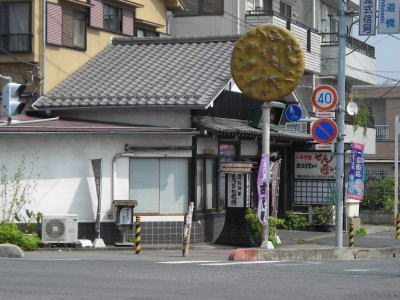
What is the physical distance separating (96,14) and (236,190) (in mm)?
8007

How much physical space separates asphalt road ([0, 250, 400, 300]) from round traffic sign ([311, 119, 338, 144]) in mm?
4125

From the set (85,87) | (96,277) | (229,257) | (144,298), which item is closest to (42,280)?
(96,277)

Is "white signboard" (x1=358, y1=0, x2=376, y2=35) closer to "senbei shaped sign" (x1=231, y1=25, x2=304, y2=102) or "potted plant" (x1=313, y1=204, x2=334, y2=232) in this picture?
"senbei shaped sign" (x1=231, y1=25, x2=304, y2=102)

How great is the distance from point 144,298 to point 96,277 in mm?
2715

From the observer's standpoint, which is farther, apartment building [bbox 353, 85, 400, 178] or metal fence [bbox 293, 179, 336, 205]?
apartment building [bbox 353, 85, 400, 178]

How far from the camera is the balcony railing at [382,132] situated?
53044 mm

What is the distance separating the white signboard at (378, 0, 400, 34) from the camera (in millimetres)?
25844

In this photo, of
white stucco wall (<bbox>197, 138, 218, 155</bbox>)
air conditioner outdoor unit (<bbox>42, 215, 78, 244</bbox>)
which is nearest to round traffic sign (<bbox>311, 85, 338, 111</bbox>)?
white stucco wall (<bbox>197, 138, 218, 155</bbox>)

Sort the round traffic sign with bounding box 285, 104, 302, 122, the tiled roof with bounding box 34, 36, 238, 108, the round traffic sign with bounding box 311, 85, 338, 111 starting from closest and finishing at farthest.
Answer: the round traffic sign with bounding box 311, 85, 338, 111 < the tiled roof with bounding box 34, 36, 238, 108 < the round traffic sign with bounding box 285, 104, 302, 122

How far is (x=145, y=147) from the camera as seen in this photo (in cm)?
2509

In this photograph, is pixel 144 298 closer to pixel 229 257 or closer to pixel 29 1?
pixel 229 257

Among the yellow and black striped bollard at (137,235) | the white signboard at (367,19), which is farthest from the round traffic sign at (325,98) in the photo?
the yellow and black striped bollard at (137,235)

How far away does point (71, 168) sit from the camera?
2492 cm

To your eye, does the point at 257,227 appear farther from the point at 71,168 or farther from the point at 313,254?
the point at 71,168
